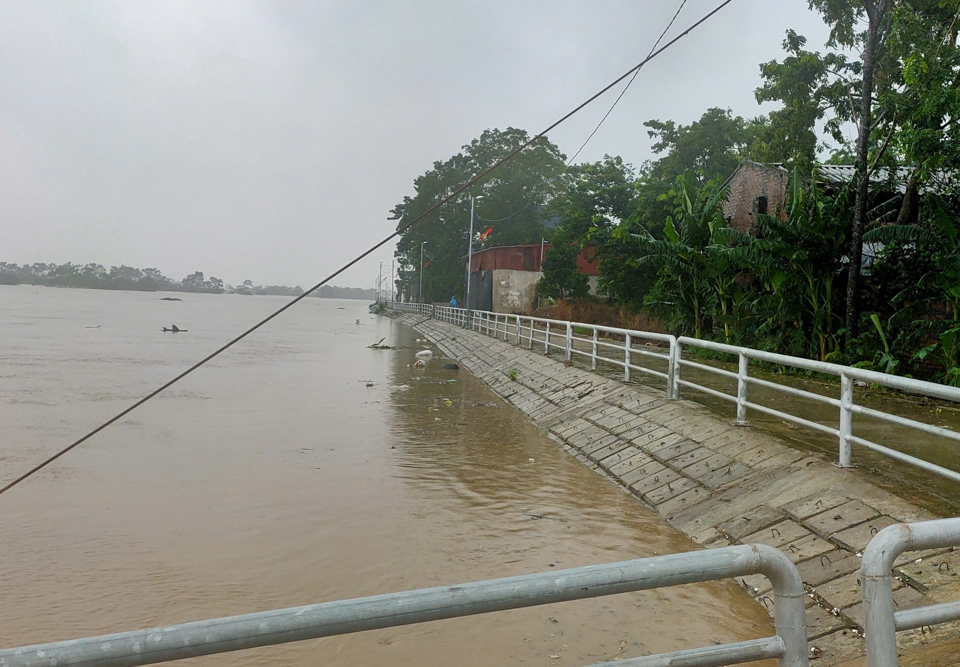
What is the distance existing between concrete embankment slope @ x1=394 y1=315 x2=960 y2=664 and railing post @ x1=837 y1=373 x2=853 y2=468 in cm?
12

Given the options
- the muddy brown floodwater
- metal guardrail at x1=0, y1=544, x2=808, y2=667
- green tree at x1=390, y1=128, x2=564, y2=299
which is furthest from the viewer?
green tree at x1=390, y1=128, x2=564, y2=299

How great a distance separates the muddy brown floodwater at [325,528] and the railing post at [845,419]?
1.50 meters

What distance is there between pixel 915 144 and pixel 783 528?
7.98 meters

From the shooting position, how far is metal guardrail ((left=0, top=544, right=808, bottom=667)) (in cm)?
158

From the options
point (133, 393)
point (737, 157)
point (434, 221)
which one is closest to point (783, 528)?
point (133, 393)

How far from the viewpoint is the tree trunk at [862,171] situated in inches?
525

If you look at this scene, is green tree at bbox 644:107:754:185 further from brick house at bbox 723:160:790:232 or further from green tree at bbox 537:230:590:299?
brick house at bbox 723:160:790:232

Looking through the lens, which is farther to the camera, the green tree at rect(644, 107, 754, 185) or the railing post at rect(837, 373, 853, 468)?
the green tree at rect(644, 107, 754, 185)

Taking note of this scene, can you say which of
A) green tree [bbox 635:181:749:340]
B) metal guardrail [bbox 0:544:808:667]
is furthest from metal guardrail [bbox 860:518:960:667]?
green tree [bbox 635:181:749:340]

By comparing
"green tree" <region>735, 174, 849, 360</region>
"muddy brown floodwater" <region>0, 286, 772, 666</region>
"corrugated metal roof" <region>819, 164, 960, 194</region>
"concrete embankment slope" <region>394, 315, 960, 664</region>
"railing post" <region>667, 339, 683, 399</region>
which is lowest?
"muddy brown floodwater" <region>0, 286, 772, 666</region>

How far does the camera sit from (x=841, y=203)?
46.5 feet

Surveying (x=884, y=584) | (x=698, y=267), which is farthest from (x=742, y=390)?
(x=698, y=267)

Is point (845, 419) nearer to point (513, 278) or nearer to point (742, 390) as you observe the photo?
point (742, 390)

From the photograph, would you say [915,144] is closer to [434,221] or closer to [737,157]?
[737,157]
